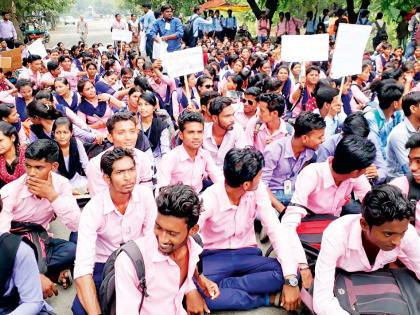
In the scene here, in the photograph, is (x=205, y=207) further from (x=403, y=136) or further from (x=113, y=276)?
(x=403, y=136)

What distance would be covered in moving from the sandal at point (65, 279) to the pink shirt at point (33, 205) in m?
0.39

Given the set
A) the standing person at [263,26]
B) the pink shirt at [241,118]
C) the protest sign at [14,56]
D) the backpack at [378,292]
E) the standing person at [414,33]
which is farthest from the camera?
the standing person at [263,26]

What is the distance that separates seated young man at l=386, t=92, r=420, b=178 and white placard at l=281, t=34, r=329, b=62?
71.9 inches

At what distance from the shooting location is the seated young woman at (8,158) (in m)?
3.52

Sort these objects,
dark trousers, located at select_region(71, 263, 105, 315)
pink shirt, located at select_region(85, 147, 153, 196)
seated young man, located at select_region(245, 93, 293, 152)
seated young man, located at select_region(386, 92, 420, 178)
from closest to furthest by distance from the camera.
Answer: dark trousers, located at select_region(71, 263, 105, 315) < pink shirt, located at select_region(85, 147, 153, 196) < seated young man, located at select_region(386, 92, 420, 178) < seated young man, located at select_region(245, 93, 293, 152)

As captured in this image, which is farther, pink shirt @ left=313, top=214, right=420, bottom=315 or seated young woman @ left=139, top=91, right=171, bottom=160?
seated young woman @ left=139, top=91, right=171, bottom=160

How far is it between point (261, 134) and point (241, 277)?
2078 mm

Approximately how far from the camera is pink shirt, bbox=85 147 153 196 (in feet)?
11.3

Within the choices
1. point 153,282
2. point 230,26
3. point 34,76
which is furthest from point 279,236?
point 230,26

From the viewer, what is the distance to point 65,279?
316 centimetres

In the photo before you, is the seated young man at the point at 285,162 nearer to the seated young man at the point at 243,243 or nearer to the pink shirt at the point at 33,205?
the seated young man at the point at 243,243

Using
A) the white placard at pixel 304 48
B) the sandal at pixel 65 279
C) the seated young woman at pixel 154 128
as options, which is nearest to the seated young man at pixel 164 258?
the sandal at pixel 65 279

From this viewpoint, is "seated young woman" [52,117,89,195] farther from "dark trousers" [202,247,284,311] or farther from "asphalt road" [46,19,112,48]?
"asphalt road" [46,19,112,48]

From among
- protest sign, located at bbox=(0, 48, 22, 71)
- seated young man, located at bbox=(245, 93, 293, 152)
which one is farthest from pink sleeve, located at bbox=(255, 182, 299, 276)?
protest sign, located at bbox=(0, 48, 22, 71)
